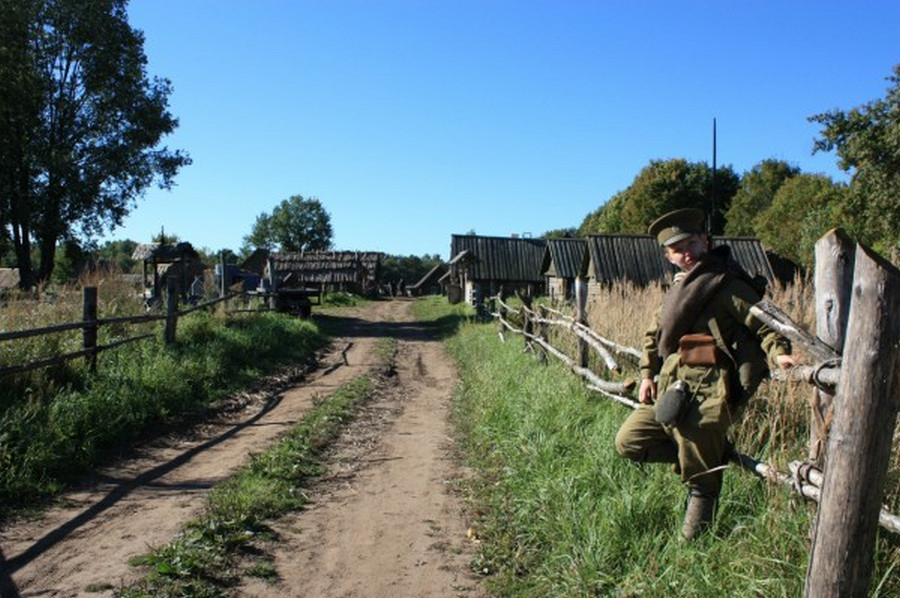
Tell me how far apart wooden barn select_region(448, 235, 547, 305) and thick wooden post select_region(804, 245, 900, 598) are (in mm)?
35998

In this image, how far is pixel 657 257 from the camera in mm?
29703

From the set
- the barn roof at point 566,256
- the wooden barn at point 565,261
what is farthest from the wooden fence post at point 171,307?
the barn roof at point 566,256

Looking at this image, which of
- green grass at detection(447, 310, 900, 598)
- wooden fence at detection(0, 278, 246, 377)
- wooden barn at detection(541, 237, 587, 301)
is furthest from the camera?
wooden barn at detection(541, 237, 587, 301)

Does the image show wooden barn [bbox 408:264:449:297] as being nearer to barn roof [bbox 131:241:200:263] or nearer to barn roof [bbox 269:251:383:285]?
barn roof [bbox 269:251:383:285]

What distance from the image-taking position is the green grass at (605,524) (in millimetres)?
3102

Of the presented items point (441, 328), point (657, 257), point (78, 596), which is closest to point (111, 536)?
point (78, 596)

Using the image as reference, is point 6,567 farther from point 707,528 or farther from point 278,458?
point 707,528

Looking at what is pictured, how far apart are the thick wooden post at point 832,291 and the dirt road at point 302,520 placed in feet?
7.07

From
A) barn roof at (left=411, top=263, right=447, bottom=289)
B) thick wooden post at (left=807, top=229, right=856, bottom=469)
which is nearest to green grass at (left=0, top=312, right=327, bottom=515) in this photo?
thick wooden post at (left=807, top=229, right=856, bottom=469)

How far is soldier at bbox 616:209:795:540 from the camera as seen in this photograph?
336cm

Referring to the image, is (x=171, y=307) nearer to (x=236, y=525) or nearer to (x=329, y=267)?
(x=236, y=525)

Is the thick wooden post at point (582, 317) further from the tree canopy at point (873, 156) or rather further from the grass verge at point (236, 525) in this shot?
the tree canopy at point (873, 156)

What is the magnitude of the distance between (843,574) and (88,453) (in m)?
6.14

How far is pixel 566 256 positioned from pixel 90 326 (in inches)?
1069
